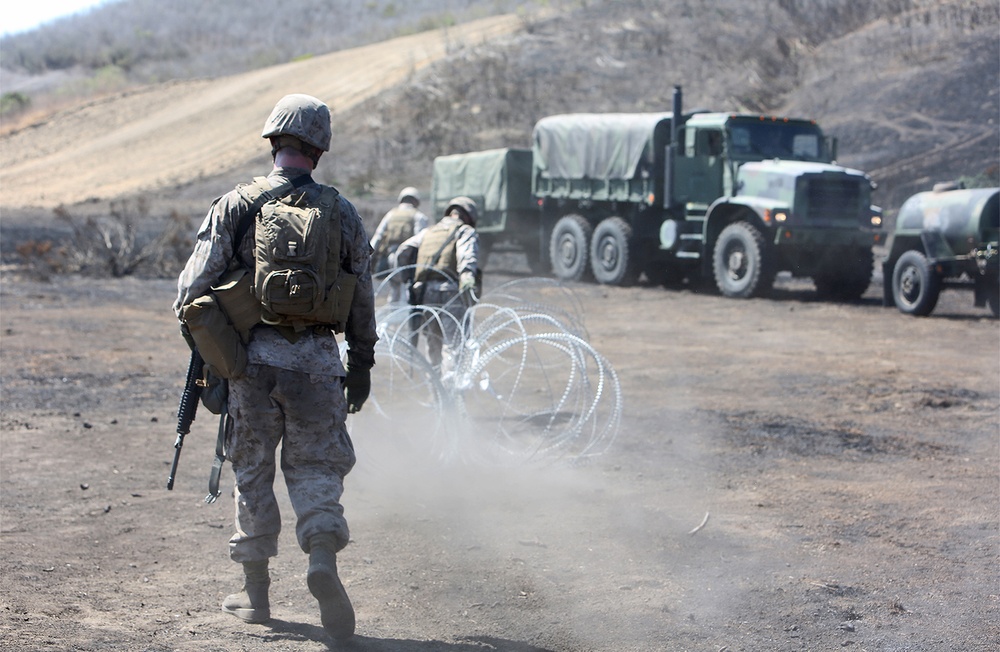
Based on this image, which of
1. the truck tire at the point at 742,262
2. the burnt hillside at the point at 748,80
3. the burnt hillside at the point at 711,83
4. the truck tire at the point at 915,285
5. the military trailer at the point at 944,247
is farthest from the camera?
the burnt hillside at the point at 711,83

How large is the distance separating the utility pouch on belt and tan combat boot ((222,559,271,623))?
701 mm

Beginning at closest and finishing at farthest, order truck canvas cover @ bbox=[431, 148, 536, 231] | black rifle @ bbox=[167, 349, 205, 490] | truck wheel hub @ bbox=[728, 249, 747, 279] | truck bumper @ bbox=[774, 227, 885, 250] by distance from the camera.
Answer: black rifle @ bbox=[167, 349, 205, 490] → truck bumper @ bbox=[774, 227, 885, 250] → truck wheel hub @ bbox=[728, 249, 747, 279] → truck canvas cover @ bbox=[431, 148, 536, 231]

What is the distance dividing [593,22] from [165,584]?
42.3m

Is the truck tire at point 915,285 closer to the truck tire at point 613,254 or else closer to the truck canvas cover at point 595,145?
the truck tire at point 613,254

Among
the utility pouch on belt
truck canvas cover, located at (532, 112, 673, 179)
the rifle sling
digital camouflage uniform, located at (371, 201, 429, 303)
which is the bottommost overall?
the rifle sling

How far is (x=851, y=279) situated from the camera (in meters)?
17.1

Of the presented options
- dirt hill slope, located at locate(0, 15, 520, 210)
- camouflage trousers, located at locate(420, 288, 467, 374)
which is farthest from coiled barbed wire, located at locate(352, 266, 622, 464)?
dirt hill slope, located at locate(0, 15, 520, 210)

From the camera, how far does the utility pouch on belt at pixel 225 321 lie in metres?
4.04

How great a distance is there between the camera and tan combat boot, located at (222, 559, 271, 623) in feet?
14.1

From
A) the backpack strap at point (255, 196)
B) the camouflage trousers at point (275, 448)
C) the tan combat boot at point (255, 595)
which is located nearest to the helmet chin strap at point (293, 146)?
the backpack strap at point (255, 196)

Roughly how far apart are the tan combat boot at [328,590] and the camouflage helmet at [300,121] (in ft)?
4.45

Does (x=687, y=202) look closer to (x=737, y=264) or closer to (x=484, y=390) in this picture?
(x=737, y=264)

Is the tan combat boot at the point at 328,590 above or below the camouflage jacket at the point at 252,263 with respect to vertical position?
below

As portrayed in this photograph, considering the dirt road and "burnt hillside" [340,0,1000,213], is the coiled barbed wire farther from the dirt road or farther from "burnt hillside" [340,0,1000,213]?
"burnt hillside" [340,0,1000,213]
